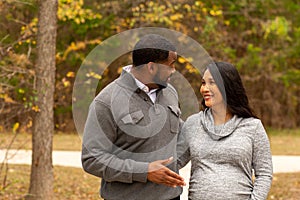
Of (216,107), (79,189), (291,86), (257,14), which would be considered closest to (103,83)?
(216,107)

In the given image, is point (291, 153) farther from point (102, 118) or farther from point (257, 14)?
point (102, 118)

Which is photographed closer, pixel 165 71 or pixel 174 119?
pixel 165 71

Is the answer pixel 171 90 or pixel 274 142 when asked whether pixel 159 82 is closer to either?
pixel 171 90

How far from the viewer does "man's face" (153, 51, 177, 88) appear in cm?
393

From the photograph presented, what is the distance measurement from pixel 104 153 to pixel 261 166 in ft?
3.04

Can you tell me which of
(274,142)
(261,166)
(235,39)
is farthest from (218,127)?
(235,39)

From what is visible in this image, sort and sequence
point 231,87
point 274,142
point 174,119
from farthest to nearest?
1. point 274,142
2. point 231,87
3. point 174,119

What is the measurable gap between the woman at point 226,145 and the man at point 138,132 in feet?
0.59

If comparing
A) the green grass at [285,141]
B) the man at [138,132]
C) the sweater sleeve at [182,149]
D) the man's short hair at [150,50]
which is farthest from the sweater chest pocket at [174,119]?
the green grass at [285,141]

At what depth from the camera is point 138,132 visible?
153 inches

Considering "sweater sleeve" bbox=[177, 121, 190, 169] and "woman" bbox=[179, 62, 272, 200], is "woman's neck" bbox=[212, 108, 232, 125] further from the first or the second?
"sweater sleeve" bbox=[177, 121, 190, 169]

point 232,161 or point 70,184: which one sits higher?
point 232,161

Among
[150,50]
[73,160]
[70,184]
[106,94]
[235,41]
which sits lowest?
[73,160]

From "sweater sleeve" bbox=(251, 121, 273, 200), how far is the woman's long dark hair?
7.2 inches
